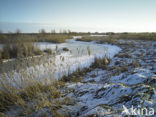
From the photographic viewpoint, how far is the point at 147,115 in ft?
3.97

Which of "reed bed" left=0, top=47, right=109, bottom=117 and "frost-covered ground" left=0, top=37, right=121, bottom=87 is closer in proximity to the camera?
"reed bed" left=0, top=47, right=109, bottom=117

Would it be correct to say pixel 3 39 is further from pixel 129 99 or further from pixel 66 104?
pixel 129 99

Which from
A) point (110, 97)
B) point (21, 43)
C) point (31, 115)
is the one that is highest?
point (21, 43)

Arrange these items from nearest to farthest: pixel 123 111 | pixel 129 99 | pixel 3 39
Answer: pixel 123 111, pixel 129 99, pixel 3 39

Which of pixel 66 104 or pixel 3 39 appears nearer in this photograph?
pixel 66 104

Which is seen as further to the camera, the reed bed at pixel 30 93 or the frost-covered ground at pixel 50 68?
the frost-covered ground at pixel 50 68

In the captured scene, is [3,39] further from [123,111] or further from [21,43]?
[123,111]

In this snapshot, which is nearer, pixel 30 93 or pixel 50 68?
pixel 30 93

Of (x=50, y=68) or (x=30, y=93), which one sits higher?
(x=50, y=68)

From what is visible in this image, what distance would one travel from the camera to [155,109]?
124cm

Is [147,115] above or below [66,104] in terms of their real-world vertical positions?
above

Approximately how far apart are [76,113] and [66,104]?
13.7 inches

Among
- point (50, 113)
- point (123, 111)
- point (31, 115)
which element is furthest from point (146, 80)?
point (31, 115)

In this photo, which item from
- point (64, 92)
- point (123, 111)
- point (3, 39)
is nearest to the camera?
→ point (123, 111)
